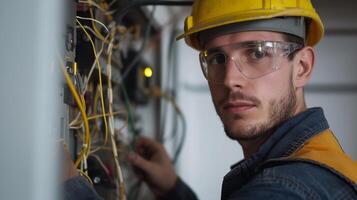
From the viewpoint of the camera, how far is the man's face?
106cm

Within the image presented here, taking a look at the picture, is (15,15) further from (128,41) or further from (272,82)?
(128,41)

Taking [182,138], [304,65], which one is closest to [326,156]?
[304,65]

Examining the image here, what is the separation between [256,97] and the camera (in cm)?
105

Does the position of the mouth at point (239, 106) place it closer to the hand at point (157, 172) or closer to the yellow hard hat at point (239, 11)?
the yellow hard hat at point (239, 11)

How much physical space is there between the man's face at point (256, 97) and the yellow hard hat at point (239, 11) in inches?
1.7

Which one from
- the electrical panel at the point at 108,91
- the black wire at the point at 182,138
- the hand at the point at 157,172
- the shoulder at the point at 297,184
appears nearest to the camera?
the shoulder at the point at 297,184

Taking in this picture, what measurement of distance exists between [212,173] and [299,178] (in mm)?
929

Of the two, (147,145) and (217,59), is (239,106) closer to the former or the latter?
(217,59)

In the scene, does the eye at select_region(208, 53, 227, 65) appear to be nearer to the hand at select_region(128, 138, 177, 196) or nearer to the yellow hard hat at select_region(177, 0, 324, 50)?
the yellow hard hat at select_region(177, 0, 324, 50)

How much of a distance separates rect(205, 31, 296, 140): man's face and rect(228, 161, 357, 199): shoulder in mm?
210

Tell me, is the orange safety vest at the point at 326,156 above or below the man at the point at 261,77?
below

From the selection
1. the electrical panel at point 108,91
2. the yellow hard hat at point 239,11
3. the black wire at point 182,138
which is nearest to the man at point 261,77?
the yellow hard hat at point 239,11

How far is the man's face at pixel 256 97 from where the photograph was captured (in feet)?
3.47

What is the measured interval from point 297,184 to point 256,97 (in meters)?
0.30
